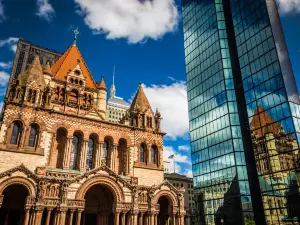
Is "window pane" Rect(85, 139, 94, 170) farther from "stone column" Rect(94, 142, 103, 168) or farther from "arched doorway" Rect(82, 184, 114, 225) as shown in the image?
"arched doorway" Rect(82, 184, 114, 225)

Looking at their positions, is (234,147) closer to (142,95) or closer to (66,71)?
(142,95)

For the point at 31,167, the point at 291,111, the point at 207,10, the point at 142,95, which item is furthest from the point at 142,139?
the point at 207,10

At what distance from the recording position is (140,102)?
126 ft

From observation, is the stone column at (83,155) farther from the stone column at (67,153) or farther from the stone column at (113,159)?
the stone column at (113,159)

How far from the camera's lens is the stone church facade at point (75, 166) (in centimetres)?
2444

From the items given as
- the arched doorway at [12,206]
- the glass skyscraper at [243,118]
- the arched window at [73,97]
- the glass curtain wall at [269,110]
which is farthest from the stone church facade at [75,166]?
the glass curtain wall at [269,110]

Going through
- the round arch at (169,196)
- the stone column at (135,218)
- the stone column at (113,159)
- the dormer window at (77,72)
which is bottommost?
the stone column at (135,218)

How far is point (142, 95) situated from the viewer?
3975 cm

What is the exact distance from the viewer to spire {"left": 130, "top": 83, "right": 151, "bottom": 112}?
3772 centimetres

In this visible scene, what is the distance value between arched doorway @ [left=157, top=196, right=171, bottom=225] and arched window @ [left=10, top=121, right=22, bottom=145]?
690 inches

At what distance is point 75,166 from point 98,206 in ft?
17.5

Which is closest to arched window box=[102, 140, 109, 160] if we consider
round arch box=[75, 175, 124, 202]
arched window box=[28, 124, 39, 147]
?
round arch box=[75, 175, 124, 202]

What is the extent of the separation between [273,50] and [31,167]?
Result: 34.9 metres

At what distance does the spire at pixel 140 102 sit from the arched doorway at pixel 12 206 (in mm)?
17890
